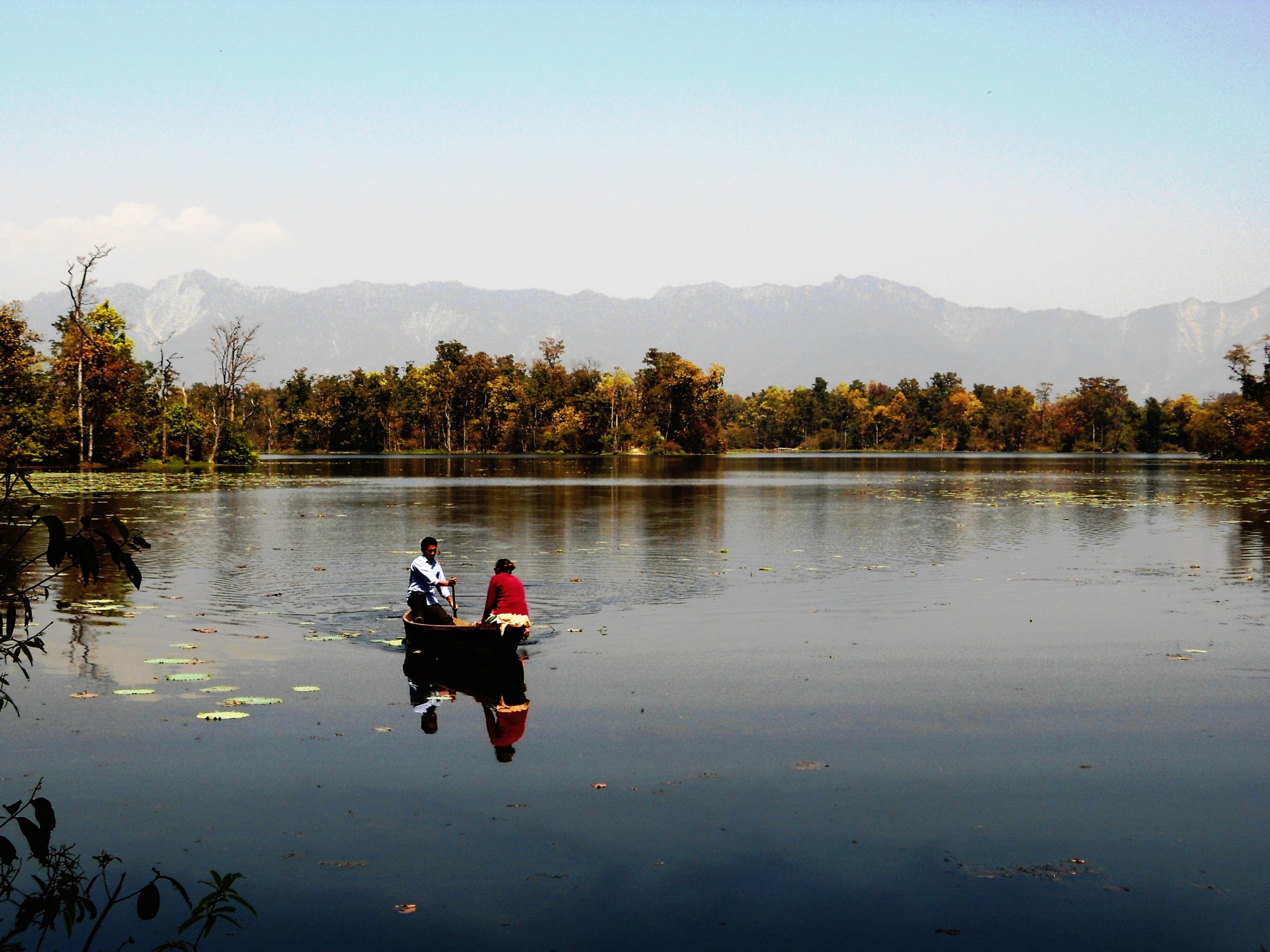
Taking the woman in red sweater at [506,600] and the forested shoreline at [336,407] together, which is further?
the forested shoreline at [336,407]

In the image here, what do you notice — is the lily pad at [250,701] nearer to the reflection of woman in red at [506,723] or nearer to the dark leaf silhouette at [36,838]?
the reflection of woman in red at [506,723]

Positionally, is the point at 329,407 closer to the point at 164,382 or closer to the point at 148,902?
the point at 164,382

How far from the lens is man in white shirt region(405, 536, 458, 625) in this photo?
19438mm

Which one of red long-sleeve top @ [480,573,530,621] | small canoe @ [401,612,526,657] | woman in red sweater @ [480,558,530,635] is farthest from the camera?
red long-sleeve top @ [480,573,530,621]

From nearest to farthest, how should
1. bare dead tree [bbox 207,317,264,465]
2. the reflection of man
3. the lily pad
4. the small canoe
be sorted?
the reflection of man
the lily pad
the small canoe
bare dead tree [bbox 207,317,264,465]

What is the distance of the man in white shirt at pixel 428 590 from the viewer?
19438mm

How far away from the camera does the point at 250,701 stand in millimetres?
16188

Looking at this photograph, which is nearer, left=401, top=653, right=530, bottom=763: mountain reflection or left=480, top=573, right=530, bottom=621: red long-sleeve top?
left=401, top=653, right=530, bottom=763: mountain reflection

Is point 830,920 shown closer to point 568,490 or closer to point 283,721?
point 283,721

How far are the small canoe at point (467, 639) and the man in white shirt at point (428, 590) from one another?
0.68 metres

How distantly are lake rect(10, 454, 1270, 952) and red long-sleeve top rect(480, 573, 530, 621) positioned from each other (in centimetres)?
106

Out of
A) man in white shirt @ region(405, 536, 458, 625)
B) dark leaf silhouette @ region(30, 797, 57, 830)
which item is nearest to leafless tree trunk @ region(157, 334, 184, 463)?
man in white shirt @ region(405, 536, 458, 625)

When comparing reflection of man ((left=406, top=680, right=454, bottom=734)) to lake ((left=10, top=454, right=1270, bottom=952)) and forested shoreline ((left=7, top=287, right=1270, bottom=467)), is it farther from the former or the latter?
forested shoreline ((left=7, top=287, right=1270, bottom=467))

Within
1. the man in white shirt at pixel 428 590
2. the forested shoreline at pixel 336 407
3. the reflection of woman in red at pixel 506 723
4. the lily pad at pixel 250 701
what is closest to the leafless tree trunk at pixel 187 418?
the forested shoreline at pixel 336 407
